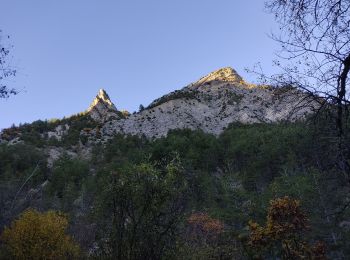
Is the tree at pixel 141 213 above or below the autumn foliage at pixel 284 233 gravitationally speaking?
above

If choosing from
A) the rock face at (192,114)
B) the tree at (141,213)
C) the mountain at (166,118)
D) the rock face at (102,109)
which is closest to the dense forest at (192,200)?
the tree at (141,213)

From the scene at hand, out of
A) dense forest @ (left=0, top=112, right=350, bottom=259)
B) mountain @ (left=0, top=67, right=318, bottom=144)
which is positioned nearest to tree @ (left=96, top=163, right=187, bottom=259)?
dense forest @ (left=0, top=112, right=350, bottom=259)

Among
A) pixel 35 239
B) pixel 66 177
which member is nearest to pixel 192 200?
pixel 35 239

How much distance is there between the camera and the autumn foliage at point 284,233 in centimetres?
2552

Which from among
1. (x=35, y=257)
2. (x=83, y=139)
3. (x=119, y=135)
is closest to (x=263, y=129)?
(x=119, y=135)

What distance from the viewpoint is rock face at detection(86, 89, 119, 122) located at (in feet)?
324

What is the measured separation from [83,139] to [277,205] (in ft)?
199

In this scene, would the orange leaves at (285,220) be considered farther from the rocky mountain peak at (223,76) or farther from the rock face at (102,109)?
the rocky mountain peak at (223,76)

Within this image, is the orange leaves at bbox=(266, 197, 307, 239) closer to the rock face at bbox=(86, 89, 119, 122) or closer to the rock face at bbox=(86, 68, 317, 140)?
the rock face at bbox=(86, 68, 317, 140)

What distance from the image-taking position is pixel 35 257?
2641cm

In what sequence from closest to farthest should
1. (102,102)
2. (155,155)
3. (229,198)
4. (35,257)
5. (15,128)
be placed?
(35,257) < (229,198) < (155,155) < (15,128) < (102,102)

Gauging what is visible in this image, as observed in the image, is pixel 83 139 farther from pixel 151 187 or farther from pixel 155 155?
pixel 151 187

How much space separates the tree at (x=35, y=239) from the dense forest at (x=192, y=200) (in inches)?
3.7

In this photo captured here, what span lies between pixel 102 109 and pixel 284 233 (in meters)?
86.3
